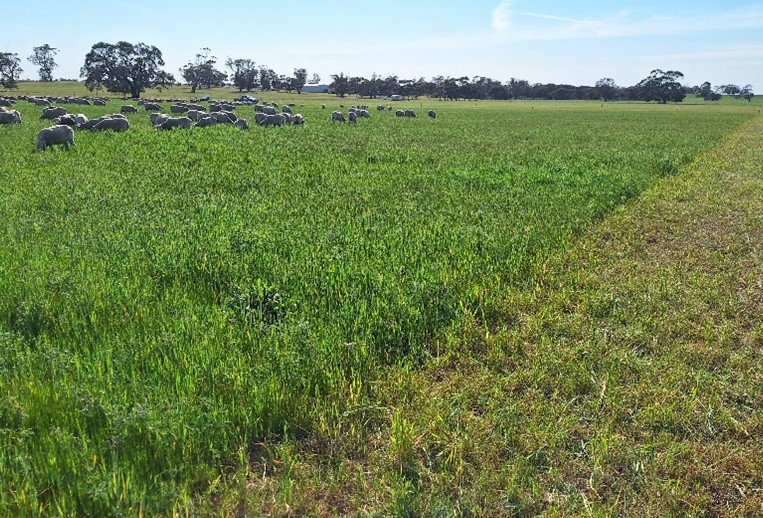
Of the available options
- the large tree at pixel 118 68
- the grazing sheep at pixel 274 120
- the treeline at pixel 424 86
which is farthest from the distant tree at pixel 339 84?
the grazing sheep at pixel 274 120

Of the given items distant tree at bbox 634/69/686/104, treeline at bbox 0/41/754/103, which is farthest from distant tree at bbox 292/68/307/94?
distant tree at bbox 634/69/686/104

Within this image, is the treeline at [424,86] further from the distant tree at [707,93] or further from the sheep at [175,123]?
the sheep at [175,123]

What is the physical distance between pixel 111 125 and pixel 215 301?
72.4ft

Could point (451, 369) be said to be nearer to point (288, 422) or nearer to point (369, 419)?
point (369, 419)

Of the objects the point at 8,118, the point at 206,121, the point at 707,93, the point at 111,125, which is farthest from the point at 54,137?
the point at 707,93

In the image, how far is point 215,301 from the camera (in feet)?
19.4

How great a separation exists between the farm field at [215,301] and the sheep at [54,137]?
13.7 feet

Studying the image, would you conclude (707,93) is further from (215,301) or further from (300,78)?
(215,301)

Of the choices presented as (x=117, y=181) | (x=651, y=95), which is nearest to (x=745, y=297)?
(x=117, y=181)

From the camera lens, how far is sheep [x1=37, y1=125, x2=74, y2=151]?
17.7m

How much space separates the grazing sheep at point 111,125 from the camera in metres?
A: 23.9

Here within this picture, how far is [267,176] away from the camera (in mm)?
13750

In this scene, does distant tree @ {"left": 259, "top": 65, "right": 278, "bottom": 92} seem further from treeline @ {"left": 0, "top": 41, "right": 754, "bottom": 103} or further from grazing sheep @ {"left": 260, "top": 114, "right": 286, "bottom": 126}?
grazing sheep @ {"left": 260, "top": 114, "right": 286, "bottom": 126}

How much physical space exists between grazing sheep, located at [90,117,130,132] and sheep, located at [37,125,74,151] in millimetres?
5917
